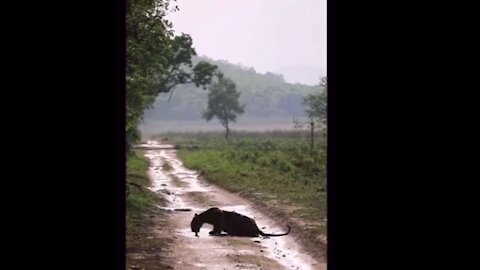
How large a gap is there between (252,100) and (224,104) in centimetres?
347

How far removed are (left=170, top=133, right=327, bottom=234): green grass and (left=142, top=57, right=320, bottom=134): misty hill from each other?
3.39ft

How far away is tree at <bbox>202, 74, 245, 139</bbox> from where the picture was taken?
2333 cm

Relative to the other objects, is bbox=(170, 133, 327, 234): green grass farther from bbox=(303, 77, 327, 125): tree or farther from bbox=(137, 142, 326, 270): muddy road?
bbox=(303, 77, 327, 125): tree

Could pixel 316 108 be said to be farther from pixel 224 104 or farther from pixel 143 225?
pixel 143 225

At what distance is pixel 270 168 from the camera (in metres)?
16.5

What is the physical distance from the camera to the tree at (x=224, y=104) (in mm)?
23333

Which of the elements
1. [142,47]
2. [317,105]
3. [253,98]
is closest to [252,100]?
[253,98]

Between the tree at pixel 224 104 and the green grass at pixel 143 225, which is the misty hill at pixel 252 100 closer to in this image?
the tree at pixel 224 104

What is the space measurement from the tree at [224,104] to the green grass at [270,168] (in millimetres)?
1029

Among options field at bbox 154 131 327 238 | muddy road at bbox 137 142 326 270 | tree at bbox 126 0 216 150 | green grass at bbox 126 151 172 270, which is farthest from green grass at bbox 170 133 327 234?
tree at bbox 126 0 216 150

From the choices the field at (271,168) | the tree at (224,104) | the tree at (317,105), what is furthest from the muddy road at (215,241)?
the tree at (224,104)
